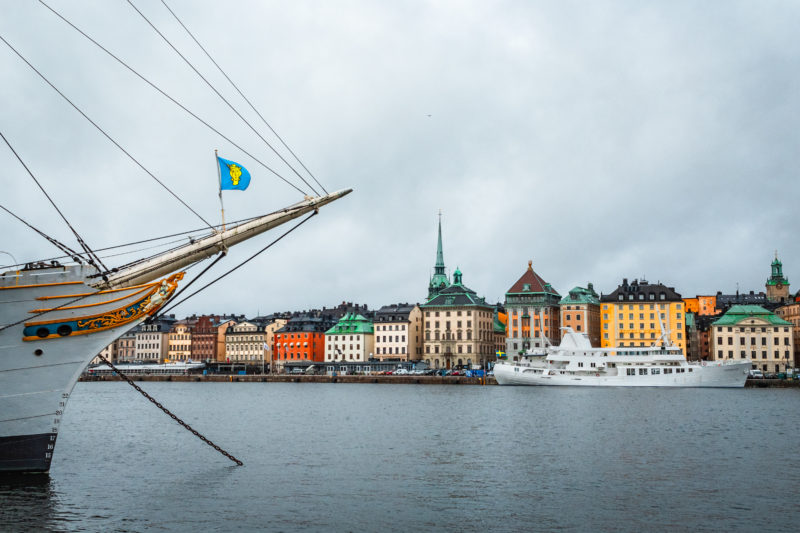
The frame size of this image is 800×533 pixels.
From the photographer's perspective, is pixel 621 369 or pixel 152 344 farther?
pixel 152 344

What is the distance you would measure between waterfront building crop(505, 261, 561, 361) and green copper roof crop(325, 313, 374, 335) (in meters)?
30.3

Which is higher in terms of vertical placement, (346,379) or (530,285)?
(530,285)

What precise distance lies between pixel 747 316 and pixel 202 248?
5342 inches

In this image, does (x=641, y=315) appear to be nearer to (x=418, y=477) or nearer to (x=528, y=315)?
(x=528, y=315)

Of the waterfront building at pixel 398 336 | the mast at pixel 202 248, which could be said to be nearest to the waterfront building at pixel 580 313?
the waterfront building at pixel 398 336

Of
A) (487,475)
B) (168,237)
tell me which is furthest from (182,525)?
(487,475)

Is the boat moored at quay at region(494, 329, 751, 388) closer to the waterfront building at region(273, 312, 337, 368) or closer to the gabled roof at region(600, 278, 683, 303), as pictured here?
the gabled roof at region(600, 278, 683, 303)

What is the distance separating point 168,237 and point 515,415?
38713mm

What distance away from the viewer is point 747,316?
467ft

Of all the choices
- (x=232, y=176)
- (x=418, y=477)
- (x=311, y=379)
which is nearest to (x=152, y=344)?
(x=311, y=379)

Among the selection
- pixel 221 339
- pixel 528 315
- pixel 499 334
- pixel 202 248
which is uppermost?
pixel 528 315

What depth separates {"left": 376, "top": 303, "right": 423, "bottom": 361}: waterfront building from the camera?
16412cm

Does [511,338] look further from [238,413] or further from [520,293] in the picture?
[238,413]

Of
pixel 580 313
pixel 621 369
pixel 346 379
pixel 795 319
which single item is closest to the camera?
pixel 621 369
